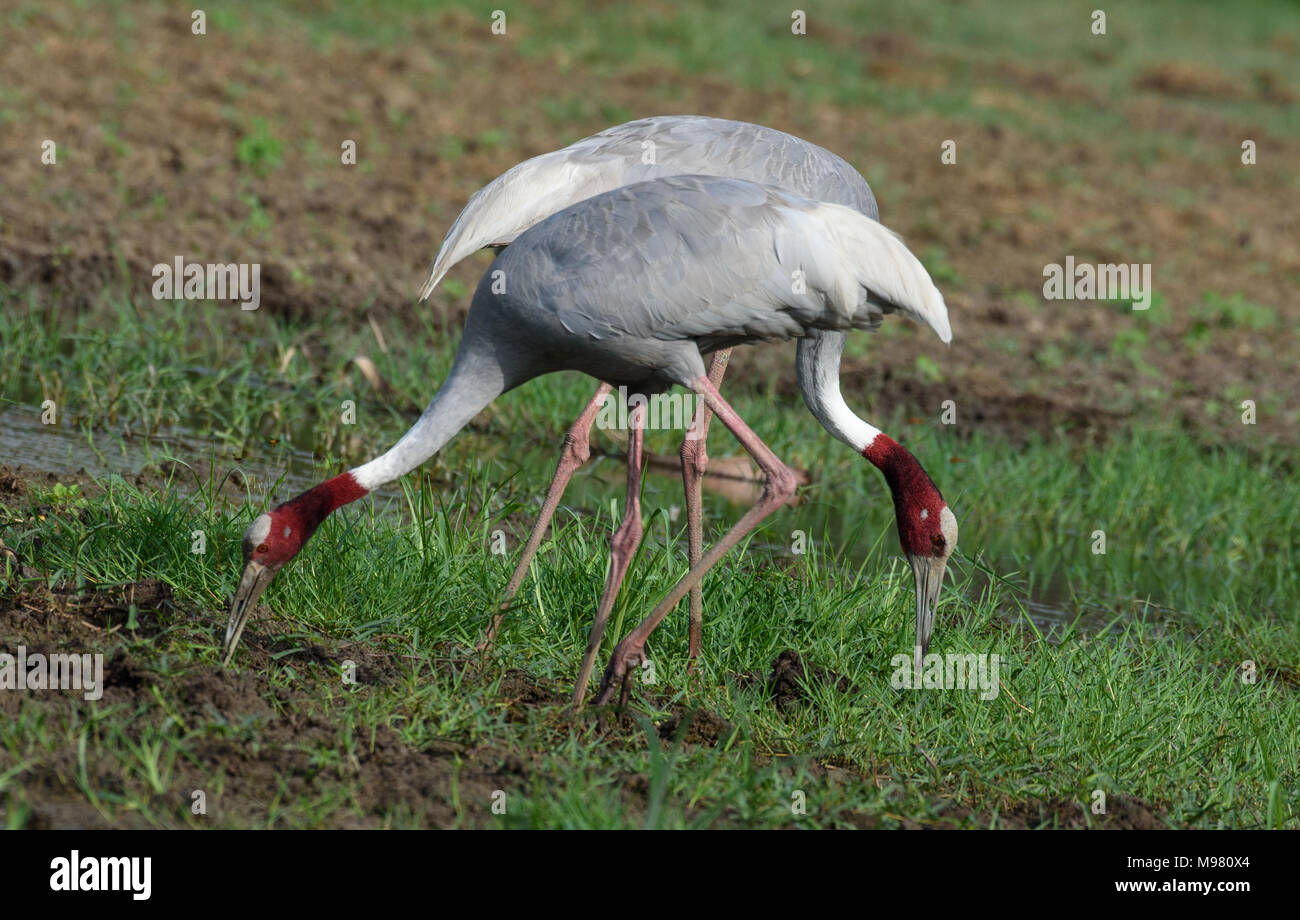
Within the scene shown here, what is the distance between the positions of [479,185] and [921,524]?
708 cm

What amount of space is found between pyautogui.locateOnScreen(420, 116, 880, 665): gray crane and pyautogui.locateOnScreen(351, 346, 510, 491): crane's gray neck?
0.38 m

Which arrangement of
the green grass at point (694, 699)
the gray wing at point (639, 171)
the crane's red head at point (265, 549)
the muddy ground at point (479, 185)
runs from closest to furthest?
the green grass at point (694, 699) < the crane's red head at point (265, 549) < the gray wing at point (639, 171) < the muddy ground at point (479, 185)

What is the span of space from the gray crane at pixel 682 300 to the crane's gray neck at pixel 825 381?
0.29m

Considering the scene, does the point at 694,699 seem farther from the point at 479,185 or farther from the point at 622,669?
the point at 479,185

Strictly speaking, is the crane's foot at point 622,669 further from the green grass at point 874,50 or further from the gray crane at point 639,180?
the green grass at point 874,50

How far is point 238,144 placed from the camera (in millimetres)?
10391

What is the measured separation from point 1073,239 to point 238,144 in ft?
20.3

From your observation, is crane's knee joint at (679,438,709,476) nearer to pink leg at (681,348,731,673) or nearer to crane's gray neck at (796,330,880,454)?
A: pink leg at (681,348,731,673)

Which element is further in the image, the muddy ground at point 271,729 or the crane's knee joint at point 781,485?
the crane's knee joint at point 781,485

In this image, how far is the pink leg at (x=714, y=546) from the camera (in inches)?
165

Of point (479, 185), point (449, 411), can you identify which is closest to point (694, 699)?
point (449, 411)

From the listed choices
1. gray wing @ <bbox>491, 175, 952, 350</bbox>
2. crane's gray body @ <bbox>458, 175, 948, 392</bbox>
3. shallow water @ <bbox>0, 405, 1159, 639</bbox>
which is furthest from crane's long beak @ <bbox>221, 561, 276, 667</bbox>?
shallow water @ <bbox>0, 405, 1159, 639</bbox>

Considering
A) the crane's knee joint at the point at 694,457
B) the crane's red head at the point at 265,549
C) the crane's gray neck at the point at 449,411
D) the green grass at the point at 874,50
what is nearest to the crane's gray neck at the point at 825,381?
the crane's knee joint at the point at 694,457
